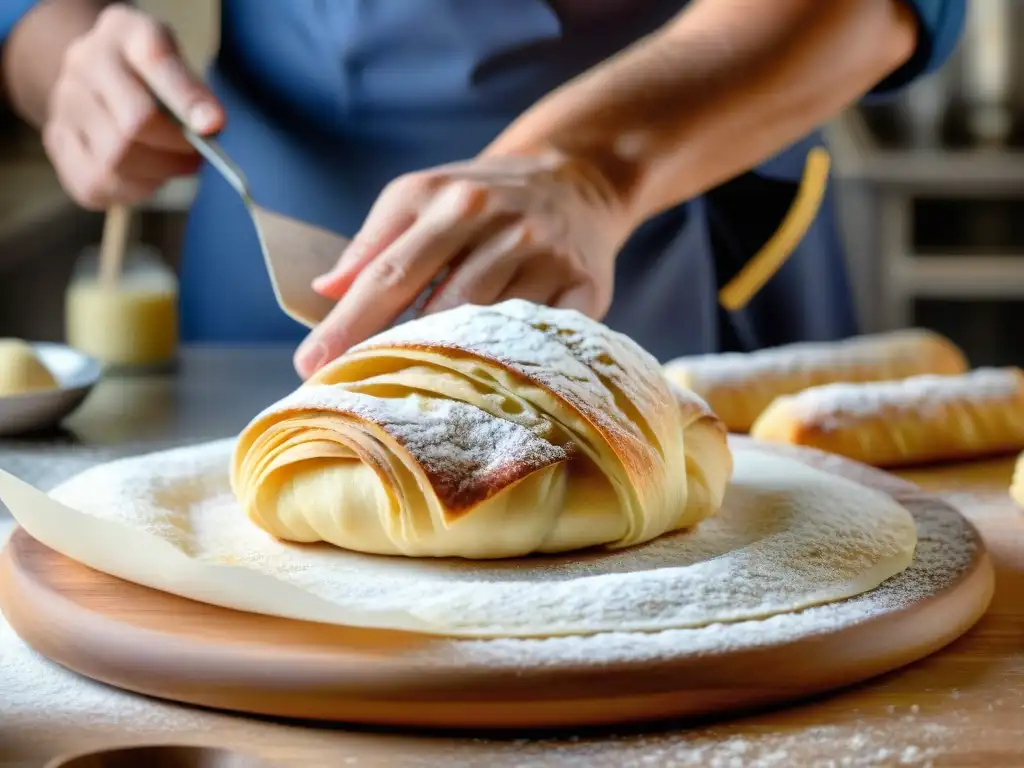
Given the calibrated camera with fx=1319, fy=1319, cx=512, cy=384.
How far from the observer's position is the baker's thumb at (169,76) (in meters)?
1.42

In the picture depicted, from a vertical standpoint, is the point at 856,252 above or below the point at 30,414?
below

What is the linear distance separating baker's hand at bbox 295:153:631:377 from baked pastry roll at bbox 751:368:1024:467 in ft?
0.70

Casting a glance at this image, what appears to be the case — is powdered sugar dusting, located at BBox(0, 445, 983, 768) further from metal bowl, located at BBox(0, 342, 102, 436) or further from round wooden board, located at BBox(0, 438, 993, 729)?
metal bowl, located at BBox(0, 342, 102, 436)

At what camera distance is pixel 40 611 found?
750 millimetres

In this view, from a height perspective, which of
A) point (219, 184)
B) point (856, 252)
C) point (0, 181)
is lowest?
point (856, 252)

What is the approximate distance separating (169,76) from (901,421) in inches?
35.3

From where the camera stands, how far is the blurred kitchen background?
3.42m

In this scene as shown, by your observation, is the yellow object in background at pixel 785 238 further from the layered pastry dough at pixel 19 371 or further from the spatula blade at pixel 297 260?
the layered pastry dough at pixel 19 371

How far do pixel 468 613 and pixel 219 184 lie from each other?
4.65ft

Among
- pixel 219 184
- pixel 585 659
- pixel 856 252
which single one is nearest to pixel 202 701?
pixel 585 659

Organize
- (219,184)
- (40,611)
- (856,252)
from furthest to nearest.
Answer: (856,252) < (219,184) < (40,611)

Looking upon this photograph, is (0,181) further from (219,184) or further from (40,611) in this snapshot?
(40,611)

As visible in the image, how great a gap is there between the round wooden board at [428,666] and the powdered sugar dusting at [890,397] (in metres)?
0.48

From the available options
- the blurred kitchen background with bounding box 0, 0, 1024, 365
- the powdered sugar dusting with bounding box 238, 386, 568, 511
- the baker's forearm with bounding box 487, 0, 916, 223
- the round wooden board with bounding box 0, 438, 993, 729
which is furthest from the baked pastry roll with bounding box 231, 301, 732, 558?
the blurred kitchen background with bounding box 0, 0, 1024, 365
